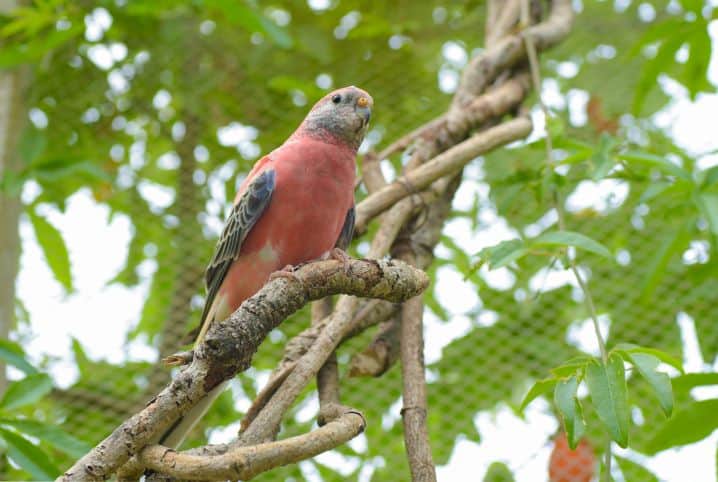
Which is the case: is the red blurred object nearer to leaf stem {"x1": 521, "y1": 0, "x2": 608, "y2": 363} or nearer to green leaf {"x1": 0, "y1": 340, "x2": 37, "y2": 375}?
leaf stem {"x1": 521, "y1": 0, "x2": 608, "y2": 363}

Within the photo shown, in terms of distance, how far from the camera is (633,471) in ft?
10.8

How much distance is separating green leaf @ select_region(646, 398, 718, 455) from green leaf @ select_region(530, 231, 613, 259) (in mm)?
545

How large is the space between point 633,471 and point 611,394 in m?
1.54

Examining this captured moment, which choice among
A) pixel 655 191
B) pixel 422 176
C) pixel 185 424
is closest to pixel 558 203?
pixel 655 191

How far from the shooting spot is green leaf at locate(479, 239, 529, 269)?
90.7 inches

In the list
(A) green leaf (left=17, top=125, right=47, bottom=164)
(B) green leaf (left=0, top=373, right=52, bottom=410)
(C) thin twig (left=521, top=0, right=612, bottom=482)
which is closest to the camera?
(C) thin twig (left=521, top=0, right=612, bottom=482)

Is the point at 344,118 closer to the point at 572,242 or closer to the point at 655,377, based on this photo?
the point at 572,242

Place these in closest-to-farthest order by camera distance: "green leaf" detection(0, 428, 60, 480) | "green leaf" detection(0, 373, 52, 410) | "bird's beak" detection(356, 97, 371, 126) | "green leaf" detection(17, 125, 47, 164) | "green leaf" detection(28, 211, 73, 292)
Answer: "green leaf" detection(0, 428, 60, 480)
"green leaf" detection(0, 373, 52, 410)
"bird's beak" detection(356, 97, 371, 126)
"green leaf" detection(17, 125, 47, 164)
"green leaf" detection(28, 211, 73, 292)

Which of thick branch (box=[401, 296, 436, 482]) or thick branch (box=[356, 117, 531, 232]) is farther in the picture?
thick branch (box=[356, 117, 531, 232])

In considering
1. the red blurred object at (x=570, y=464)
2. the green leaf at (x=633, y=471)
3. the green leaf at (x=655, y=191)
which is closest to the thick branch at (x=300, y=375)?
the green leaf at (x=655, y=191)

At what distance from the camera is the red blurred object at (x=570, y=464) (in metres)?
2.98

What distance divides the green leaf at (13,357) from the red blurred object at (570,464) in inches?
72.9

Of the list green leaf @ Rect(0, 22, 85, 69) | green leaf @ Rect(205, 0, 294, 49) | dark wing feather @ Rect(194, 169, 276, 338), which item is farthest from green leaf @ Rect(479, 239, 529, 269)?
green leaf @ Rect(0, 22, 85, 69)

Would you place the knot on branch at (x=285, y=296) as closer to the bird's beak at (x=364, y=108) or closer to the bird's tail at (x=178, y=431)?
the bird's tail at (x=178, y=431)
